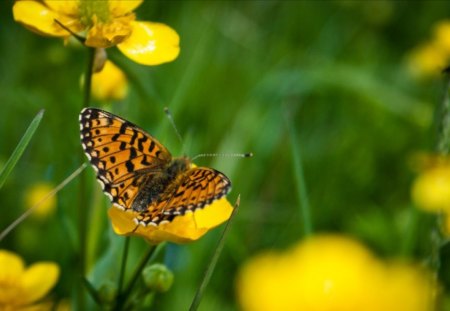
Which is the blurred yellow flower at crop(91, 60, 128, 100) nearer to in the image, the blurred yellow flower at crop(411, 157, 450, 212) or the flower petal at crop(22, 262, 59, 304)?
the flower petal at crop(22, 262, 59, 304)

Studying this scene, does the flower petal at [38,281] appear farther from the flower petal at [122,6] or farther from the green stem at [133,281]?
the flower petal at [122,6]

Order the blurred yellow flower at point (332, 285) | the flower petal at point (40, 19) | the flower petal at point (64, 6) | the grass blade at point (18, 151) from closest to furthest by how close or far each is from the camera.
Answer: the blurred yellow flower at point (332, 285) < the grass blade at point (18, 151) < the flower petal at point (40, 19) < the flower petal at point (64, 6)

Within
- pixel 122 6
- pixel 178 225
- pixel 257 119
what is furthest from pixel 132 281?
pixel 257 119

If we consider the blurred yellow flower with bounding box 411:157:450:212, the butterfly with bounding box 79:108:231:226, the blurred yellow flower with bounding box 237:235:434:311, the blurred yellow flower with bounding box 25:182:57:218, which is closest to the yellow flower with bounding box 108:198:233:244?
the butterfly with bounding box 79:108:231:226

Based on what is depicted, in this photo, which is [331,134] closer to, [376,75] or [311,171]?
[311,171]

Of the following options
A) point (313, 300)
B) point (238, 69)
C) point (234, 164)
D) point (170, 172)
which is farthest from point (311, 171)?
point (313, 300)

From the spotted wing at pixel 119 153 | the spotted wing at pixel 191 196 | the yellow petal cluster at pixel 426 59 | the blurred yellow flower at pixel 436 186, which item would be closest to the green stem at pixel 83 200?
the spotted wing at pixel 119 153
